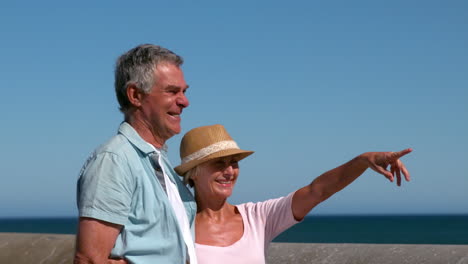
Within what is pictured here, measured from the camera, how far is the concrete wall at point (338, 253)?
15.3 ft

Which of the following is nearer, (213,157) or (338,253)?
(213,157)

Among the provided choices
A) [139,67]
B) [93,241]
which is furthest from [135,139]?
[93,241]

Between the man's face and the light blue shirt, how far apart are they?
0.30ft

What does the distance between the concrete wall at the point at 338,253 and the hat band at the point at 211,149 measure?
1.57 meters

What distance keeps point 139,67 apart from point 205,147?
1049 mm

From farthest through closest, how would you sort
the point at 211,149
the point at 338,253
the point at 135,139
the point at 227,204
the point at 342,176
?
the point at 338,253
the point at 227,204
the point at 211,149
the point at 342,176
the point at 135,139

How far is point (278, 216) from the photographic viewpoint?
151 inches

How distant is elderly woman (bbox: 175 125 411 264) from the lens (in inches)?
145

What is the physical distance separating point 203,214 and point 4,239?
3.91 metres

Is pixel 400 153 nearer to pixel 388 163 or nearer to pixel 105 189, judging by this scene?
pixel 388 163

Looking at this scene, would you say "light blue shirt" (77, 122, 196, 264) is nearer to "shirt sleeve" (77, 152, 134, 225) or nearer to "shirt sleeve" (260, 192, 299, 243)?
"shirt sleeve" (77, 152, 134, 225)

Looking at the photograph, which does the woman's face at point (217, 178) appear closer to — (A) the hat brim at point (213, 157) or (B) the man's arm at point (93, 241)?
(A) the hat brim at point (213, 157)

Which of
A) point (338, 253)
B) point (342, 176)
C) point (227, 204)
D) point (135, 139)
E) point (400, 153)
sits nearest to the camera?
point (135, 139)

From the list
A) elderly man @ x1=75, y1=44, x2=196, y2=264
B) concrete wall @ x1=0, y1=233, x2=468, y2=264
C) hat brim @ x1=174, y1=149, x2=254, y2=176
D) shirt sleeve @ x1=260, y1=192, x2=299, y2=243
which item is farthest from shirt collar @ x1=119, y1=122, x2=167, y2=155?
concrete wall @ x1=0, y1=233, x2=468, y2=264
